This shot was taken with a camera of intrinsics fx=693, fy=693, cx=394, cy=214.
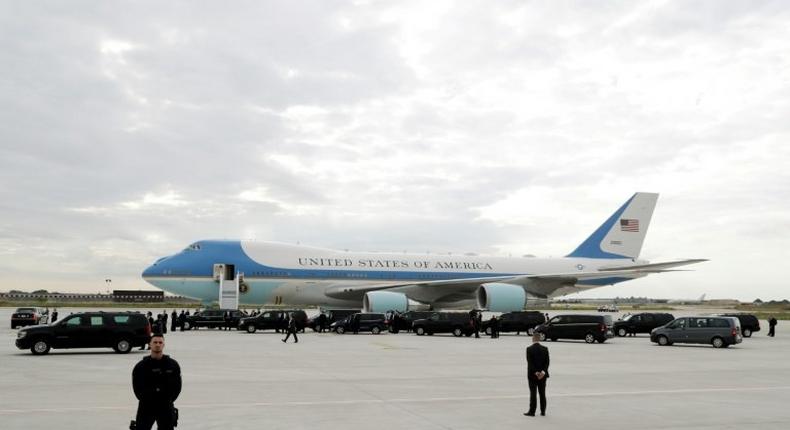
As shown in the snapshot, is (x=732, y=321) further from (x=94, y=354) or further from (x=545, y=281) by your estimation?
(x=94, y=354)

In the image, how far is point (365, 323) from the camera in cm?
3831

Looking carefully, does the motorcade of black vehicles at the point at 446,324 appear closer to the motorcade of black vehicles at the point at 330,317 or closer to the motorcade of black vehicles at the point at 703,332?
the motorcade of black vehicles at the point at 330,317

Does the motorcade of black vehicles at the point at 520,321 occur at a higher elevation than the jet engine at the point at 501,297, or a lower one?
lower

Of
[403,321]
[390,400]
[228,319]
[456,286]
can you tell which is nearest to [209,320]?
[228,319]

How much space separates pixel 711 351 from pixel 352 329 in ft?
60.2

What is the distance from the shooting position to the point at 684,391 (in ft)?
49.7

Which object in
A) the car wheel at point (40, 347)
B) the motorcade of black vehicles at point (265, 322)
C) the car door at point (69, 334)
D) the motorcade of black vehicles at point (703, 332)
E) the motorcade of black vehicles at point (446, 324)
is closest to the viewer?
the car wheel at point (40, 347)

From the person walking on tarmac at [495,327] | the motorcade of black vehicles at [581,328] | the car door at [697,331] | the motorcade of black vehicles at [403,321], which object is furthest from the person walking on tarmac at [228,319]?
the car door at [697,331]

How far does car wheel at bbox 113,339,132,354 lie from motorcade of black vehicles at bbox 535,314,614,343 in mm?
17564

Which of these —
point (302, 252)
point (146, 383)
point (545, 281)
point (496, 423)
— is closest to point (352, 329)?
point (302, 252)

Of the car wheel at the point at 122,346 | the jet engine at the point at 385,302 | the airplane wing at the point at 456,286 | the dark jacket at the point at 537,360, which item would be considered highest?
the airplane wing at the point at 456,286

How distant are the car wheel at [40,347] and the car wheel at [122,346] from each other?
84.3 inches

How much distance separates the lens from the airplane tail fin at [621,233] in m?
56.2

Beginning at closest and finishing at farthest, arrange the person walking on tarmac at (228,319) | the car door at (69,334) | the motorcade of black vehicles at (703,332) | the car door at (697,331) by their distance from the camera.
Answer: the car door at (69,334) → the motorcade of black vehicles at (703,332) → the car door at (697,331) → the person walking on tarmac at (228,319)
